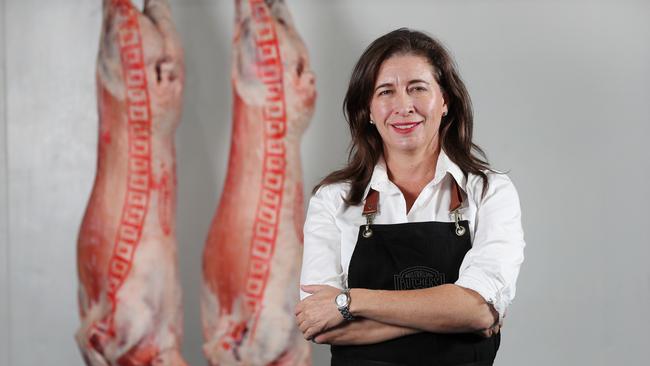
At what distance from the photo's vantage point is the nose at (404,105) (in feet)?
4.51

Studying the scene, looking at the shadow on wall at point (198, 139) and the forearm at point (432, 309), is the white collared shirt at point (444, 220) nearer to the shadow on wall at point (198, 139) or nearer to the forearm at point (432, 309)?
the forearm at point (432, 309)

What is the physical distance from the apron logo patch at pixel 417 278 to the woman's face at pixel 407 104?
23cm

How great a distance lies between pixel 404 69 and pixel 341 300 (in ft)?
1.47

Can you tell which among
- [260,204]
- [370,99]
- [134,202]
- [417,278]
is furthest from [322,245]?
[134,202]

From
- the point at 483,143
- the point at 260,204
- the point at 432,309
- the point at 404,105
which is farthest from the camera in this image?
the point at 483,143

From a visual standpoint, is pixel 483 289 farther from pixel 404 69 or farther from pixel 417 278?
pixel 404 69

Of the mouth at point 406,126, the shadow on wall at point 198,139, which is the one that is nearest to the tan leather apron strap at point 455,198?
the mouth at point 406,126

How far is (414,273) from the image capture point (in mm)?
1368

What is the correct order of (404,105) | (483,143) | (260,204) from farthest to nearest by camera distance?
(483,143) → (260,204) → (404,105)

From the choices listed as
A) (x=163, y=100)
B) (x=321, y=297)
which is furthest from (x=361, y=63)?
(x=163, y=100)

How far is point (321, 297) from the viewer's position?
133 centimetres

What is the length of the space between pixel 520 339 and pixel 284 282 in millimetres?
780

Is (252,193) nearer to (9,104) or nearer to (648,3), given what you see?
(9,104)

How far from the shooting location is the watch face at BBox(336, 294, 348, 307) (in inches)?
51.6
